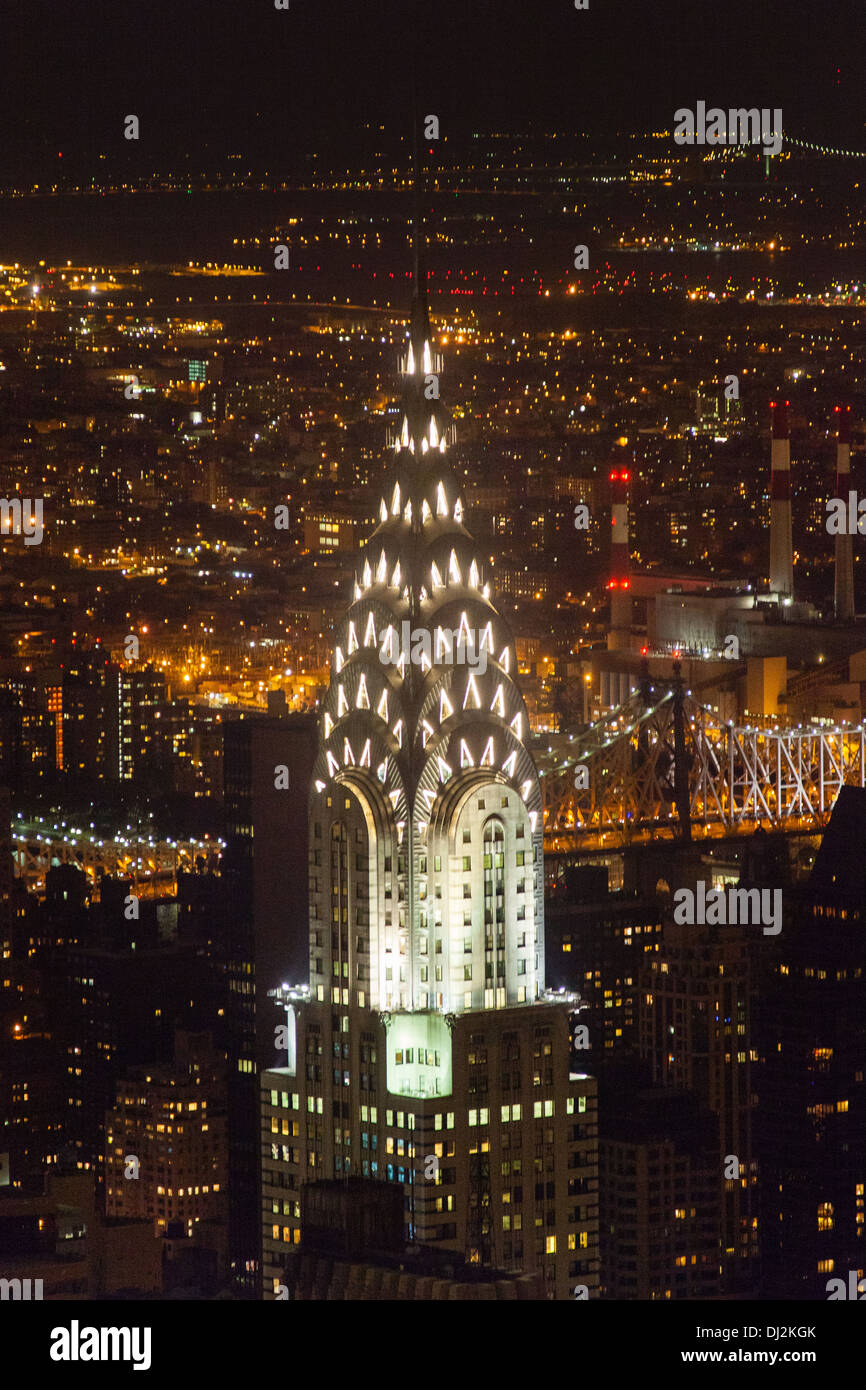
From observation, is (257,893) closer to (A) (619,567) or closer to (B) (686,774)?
(A) (619,567)

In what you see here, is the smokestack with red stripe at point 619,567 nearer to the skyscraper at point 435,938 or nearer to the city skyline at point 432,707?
the city skyline at point 432,707

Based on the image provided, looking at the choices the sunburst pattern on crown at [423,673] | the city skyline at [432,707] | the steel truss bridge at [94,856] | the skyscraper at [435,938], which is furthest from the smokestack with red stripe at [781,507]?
the sunburst pattern on crown at [423,673]

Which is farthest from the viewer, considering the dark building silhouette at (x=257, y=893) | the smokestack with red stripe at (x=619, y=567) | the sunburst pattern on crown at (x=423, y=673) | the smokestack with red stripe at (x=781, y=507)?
the smokestack with red stripe at (x=619, y=567)

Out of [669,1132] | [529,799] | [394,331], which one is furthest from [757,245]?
[669,1132]

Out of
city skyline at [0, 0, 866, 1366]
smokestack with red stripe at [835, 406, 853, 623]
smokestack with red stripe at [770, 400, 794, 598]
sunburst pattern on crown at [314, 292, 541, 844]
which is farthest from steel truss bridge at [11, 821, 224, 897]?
sunburst pattern on crown at [314, 292, 541, 844]

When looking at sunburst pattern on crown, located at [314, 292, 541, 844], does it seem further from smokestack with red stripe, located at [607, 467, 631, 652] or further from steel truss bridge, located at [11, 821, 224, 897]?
steel truss bridge, located at [11, 821, 224, 897]
